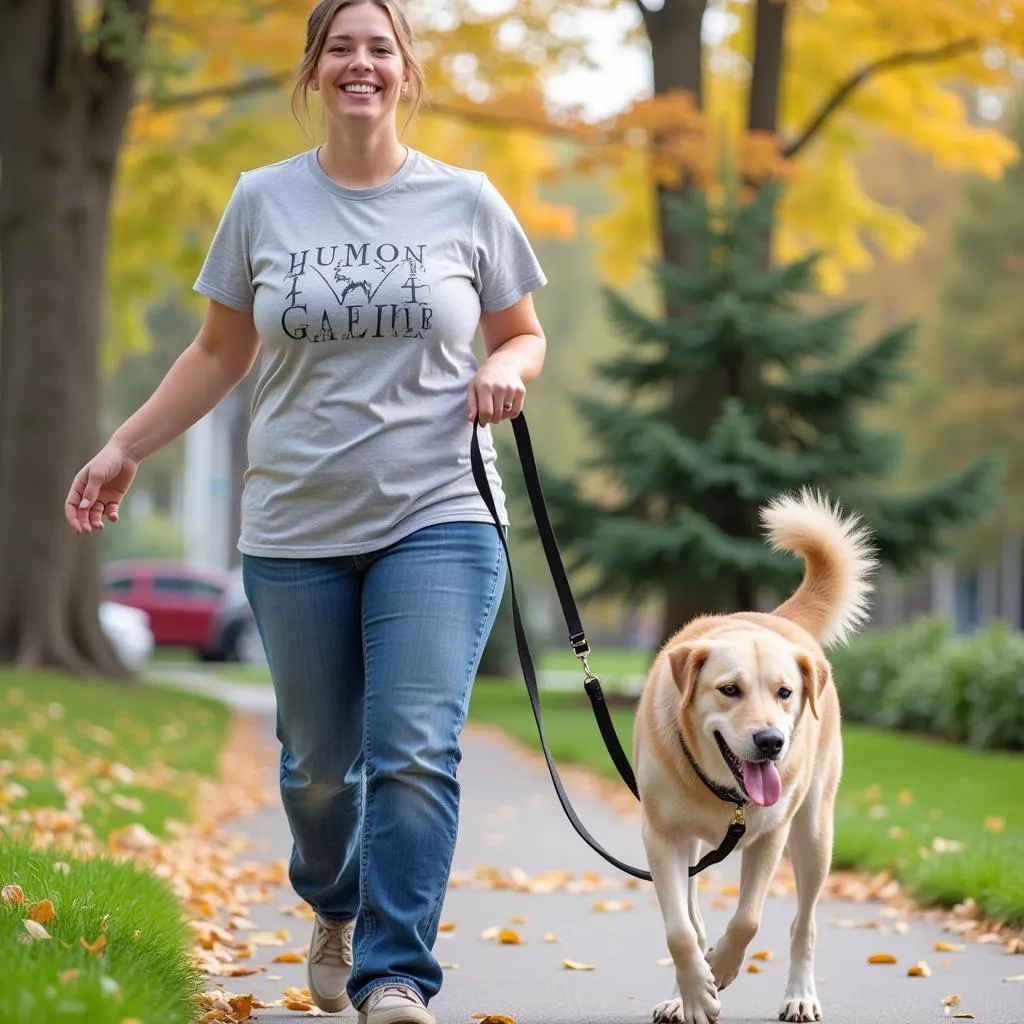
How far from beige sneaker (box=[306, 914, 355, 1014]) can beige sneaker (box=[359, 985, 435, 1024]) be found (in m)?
0.62

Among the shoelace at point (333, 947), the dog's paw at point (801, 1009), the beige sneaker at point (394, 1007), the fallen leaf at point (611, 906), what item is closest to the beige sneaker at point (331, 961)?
the shoelace at point (333, 947)

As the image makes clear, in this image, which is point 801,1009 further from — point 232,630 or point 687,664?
point 232,630

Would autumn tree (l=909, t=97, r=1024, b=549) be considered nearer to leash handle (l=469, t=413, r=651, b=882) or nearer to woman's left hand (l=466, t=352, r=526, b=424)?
leash handle (l=469, t=413, r=651, b=882)

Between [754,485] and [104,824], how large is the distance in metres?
8.44

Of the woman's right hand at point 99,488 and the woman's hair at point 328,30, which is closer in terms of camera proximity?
the woman's hair at point 328,30

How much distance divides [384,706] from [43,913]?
3.52 feet

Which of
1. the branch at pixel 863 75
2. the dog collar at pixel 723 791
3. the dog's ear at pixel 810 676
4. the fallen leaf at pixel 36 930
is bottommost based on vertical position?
the fallen leaf at pixel 36 930

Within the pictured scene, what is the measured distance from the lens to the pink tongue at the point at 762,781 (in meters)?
3.94

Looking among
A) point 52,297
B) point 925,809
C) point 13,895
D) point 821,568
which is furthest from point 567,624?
point 52,297

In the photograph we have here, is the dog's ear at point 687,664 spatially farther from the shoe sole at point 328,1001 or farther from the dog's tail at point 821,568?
the shoe sole at point 328,1001

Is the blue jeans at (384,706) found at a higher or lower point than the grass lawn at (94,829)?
higher

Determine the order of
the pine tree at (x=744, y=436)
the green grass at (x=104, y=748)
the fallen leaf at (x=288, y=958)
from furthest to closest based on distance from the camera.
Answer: the pine tree at (x=744, y=436) → the green grass at (x=104, y=748) → the fallen leaf at (x=288, y=958)

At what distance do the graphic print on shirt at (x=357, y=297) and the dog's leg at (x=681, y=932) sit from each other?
53.9 inches

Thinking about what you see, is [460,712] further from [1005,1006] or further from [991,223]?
[991,223]
